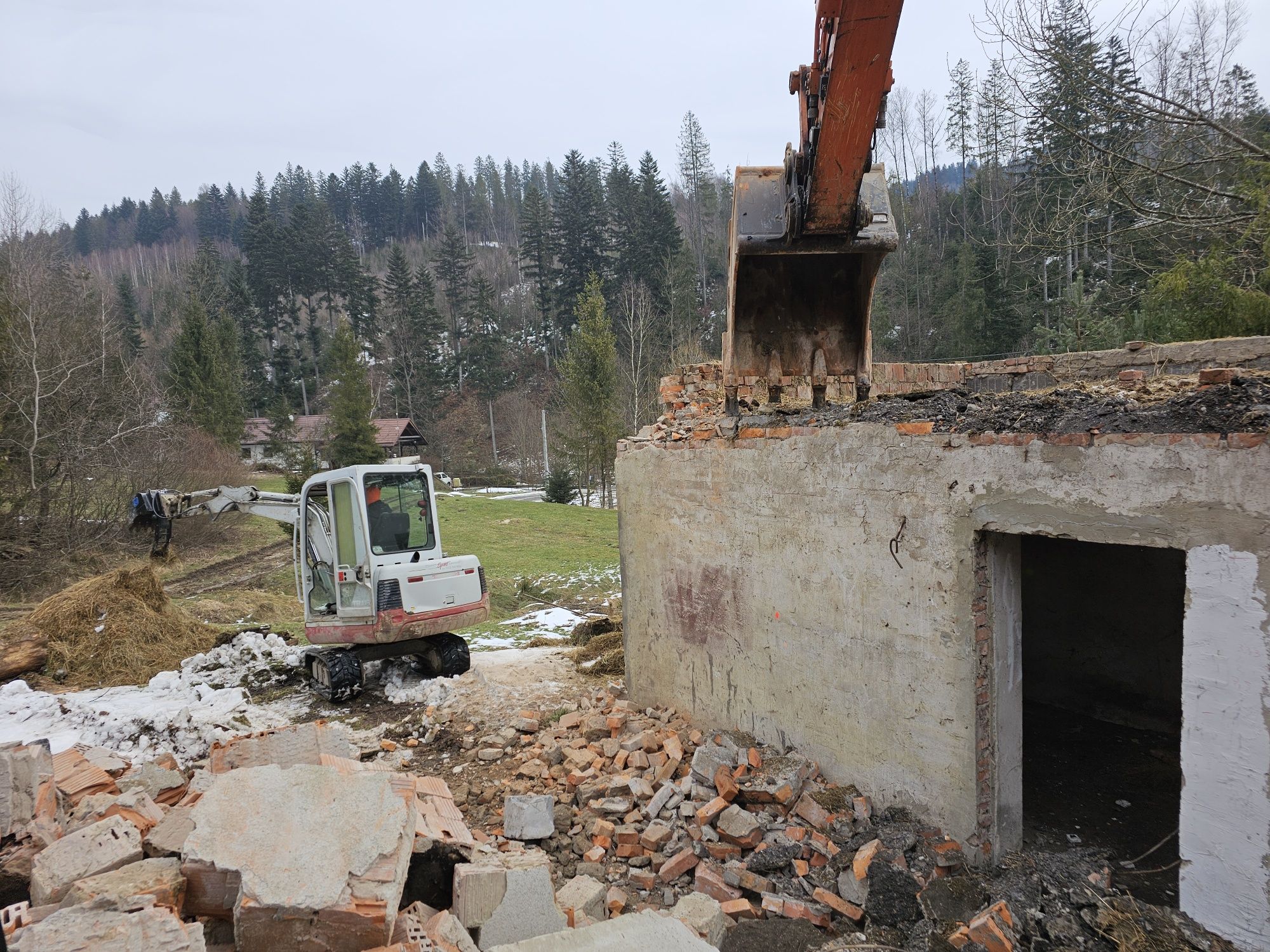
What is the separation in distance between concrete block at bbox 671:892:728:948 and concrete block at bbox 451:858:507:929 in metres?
0.97

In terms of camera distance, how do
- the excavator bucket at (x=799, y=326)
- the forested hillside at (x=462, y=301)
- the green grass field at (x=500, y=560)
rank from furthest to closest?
the forested hillside at (x=462, y=301) → the green grass field at (x=500, y=560) → the excavator bucket at (x=799, y=326)

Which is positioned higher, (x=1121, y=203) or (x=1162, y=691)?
(x=1121, y=203)

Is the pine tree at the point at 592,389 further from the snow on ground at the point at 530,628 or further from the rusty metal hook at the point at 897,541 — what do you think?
the rusty metal hook at the point at 897,541

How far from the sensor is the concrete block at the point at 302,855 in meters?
3.28

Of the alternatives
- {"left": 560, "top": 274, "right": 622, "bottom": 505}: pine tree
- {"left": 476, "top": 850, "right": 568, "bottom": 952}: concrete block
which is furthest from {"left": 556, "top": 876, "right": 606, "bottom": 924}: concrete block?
{"left": 560, "top": 274, "right": 622, "bottom": 505}: pine tree

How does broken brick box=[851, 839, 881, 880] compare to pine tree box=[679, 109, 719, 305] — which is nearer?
broken brick box=[851, 839, 881, 880]

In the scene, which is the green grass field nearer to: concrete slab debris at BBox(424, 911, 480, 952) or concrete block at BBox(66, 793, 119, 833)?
concrete block at BBox(66, 793, 119, 833)

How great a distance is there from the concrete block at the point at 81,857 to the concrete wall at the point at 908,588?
13.3 feet

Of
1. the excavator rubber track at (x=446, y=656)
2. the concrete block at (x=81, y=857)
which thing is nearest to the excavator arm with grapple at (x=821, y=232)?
the concrete block at (x=81, y=857)

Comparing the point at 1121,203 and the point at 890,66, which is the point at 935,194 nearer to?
the point at 1121,203

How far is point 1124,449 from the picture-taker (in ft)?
11.7

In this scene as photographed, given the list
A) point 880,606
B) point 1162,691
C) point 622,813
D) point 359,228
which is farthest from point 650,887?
point 359,228

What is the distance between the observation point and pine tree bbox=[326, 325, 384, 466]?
30.4 meters

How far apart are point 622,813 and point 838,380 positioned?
4059 mm
